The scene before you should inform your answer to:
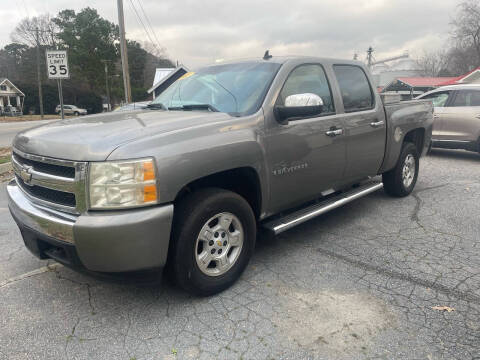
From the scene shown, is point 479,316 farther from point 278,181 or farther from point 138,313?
point 138,313

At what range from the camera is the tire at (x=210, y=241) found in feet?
8.69

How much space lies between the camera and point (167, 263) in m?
2.72

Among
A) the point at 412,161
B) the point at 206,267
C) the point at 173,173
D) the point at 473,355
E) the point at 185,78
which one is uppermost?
the point at 185,78

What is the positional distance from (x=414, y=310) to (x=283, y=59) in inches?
97.3

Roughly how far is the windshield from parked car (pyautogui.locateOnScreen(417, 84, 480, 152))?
7139mm

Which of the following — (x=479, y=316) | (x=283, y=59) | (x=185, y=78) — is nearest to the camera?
(x=479, y=316)

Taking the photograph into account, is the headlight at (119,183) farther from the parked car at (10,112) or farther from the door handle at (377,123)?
the parked car at (10,112)

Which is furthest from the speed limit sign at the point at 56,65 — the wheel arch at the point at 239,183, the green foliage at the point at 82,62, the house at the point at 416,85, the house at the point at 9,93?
the house at the point at 9,93

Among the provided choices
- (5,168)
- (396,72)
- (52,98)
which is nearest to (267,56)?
(5,168)

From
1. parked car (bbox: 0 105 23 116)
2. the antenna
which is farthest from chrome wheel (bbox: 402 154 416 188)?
parked car (bbox: 0 105 23 116)

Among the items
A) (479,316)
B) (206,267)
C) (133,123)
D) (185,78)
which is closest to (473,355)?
(479,316)

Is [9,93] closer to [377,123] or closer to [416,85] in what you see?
[416,85]

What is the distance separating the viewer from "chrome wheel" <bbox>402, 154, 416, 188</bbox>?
5494 mm

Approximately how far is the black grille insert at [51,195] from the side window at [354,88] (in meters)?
2.94
